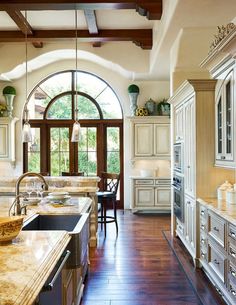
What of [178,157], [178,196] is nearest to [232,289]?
[178,196]

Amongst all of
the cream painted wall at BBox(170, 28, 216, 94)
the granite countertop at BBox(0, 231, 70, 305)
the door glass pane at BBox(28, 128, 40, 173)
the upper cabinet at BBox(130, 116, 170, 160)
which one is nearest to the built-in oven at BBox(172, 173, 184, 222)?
the cream painted wall at BBox(170, 28, 216, 94)

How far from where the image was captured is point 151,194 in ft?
26.2

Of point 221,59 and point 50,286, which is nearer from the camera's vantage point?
point 50,286

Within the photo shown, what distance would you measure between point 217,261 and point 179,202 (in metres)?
1.90

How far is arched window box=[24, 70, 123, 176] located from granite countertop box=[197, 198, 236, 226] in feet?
15.7

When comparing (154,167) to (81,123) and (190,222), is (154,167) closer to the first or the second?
(81,123)

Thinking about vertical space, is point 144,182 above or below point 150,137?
below

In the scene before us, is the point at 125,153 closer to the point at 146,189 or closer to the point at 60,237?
the point at 146,189

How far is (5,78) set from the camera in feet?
27.1

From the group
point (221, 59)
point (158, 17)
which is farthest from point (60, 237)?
point (158, 17)

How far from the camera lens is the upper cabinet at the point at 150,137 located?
8141mm

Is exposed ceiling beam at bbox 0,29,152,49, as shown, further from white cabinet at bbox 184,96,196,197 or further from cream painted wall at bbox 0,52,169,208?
white cabinet at bbox 184,96,196,197

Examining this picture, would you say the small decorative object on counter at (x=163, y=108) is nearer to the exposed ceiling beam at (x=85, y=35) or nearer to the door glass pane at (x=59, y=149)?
the exposed ceiling beam at (x=85, y=35)

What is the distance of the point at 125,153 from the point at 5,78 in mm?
3326
